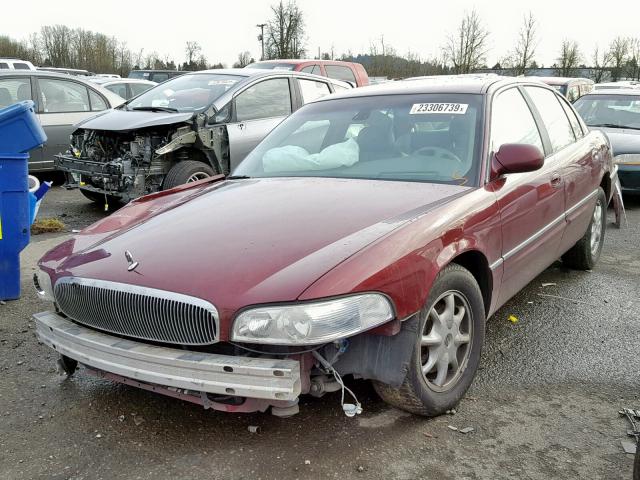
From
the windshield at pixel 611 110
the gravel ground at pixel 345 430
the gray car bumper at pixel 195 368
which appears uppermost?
the windshield at pixel 611 110

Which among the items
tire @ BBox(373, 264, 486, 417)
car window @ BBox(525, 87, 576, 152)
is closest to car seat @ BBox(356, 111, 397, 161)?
tire @ BBox(373, 264, 486, 417)

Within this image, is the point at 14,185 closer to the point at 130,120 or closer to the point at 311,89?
the point at 130,120

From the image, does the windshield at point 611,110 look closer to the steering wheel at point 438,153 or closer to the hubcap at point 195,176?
the hubcap at point 195,176

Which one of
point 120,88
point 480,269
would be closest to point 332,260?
point 480,269

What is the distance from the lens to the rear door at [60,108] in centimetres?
870

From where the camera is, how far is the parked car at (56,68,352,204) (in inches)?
273

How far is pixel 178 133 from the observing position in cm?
691

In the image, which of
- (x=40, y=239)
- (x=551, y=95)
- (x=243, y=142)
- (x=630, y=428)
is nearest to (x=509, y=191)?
(x=630, y=428)

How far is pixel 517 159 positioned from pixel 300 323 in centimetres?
167

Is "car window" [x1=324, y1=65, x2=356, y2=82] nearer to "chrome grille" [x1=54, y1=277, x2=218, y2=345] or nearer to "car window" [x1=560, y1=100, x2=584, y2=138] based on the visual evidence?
"car window" [x1=560, y1=100, x2=584, y2=138]

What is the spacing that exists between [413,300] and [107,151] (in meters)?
5.83

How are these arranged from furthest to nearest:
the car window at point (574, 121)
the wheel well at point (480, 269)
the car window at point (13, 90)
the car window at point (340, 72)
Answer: the car window at point (340, 72) → the car window at point (13, 90) → the car window at point (574, 121) → the wheel well at point (480, 269)

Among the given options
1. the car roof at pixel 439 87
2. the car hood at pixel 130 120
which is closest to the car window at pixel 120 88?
the car hood at pixel 130 120

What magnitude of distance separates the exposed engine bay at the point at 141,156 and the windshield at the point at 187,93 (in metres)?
0.43
